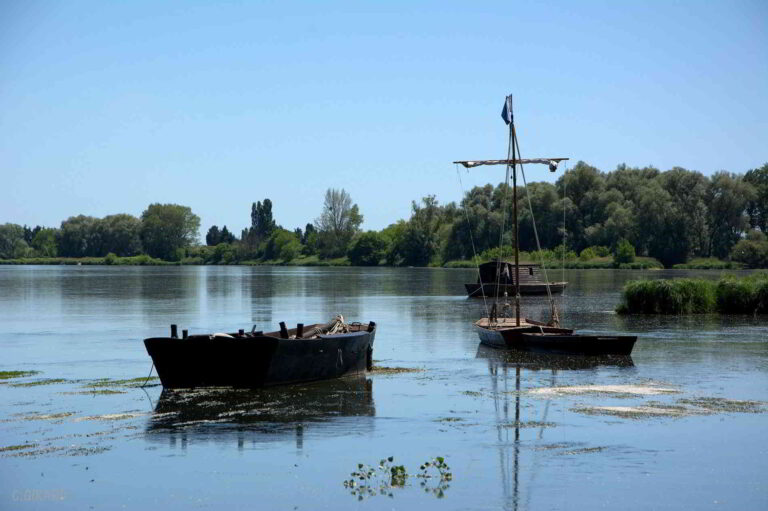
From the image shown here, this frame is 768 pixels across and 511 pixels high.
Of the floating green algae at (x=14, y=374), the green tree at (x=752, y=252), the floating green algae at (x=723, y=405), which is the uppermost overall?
the green tree at (x=752, y=252)

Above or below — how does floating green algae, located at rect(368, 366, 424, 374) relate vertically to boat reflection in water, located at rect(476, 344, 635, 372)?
below

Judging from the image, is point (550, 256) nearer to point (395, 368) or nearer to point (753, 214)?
point (753, 214)

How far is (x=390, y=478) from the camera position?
16188 millimetres

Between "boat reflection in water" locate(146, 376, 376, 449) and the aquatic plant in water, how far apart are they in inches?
101

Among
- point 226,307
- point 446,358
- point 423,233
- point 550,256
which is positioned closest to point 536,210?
point 550,256

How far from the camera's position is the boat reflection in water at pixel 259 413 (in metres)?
19.6

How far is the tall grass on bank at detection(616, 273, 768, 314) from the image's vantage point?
5150 cm

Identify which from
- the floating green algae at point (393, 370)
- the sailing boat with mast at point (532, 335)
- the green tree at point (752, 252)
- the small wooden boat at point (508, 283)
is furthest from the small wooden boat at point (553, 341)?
the green tree at point (752, 252)

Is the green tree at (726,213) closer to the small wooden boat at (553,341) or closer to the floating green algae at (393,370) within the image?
the small wooden boat at (553,341)

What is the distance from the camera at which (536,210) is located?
148 m

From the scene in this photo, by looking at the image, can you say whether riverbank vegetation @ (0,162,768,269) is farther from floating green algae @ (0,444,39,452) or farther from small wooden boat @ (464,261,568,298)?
floating green algae @ (0,444,39,452)

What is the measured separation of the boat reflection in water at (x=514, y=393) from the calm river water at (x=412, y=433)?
64 mm

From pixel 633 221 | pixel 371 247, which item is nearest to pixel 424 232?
pixel 371 247

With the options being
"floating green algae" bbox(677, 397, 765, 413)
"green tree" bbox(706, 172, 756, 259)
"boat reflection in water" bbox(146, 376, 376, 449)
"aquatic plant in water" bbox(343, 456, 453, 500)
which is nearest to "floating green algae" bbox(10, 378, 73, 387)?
"boat reflection in water" bbox(146, 376, 376, 449)
